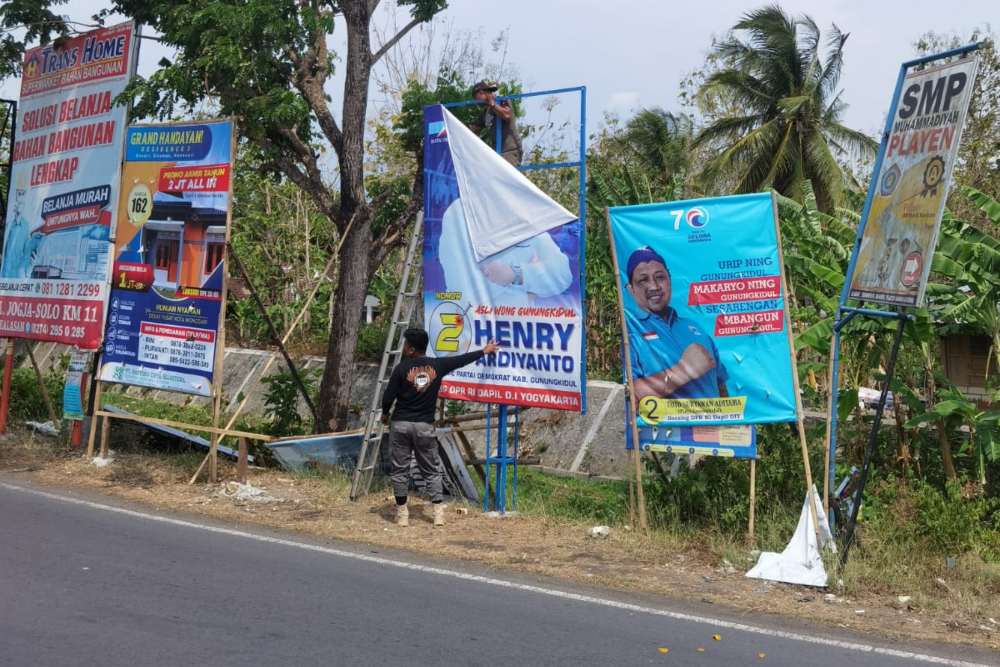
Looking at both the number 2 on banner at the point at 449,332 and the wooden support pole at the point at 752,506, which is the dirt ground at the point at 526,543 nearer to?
the wooden support pole at the point at 752,506

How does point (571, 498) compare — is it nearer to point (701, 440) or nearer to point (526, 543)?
point (526, 543)

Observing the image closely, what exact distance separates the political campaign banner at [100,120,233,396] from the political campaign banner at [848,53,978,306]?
6712mm

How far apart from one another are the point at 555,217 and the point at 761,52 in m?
20.6

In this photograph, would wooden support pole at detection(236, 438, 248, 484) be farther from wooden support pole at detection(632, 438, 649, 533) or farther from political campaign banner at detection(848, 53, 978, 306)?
political campaign banner at detection(848, 53, 978, 306)

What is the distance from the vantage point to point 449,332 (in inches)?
406

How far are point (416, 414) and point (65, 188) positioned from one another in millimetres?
6761

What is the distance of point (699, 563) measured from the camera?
8258mm

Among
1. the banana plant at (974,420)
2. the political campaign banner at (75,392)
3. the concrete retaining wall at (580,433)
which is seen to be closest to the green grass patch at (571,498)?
the concrete retaining wall at (580,433)

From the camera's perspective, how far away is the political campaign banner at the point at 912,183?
286 inches

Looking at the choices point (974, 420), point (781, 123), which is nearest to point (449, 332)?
point (974, 420)

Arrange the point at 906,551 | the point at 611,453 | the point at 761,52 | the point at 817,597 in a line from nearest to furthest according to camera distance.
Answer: the point at 817,597
the point at 906,551
the point at 611,453
the point at 761,52

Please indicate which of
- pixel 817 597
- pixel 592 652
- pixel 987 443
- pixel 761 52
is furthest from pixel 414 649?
pixel 761 52

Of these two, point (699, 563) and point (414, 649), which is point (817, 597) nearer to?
point (699, 563)

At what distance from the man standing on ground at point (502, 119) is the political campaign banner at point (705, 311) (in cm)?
166
